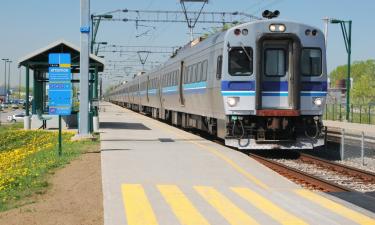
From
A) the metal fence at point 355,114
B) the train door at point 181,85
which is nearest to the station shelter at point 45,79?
the train door at point 181,85

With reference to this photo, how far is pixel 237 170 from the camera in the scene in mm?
12242

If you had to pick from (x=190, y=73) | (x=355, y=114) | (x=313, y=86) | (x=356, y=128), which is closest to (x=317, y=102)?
(x=313, y=86)

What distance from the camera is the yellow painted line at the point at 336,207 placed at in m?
7.79

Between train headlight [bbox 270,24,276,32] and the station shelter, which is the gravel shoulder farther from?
the station shelter

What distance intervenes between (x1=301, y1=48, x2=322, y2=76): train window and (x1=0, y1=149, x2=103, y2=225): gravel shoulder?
260 inches

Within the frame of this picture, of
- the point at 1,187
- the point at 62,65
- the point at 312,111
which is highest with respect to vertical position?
the point at 62,65

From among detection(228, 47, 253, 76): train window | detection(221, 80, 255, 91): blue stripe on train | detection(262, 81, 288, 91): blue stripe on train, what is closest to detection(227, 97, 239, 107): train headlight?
detection(221, 80, 255, 91): blue stripe on train

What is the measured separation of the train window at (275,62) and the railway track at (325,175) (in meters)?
2.23

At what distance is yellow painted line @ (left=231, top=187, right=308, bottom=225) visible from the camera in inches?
300

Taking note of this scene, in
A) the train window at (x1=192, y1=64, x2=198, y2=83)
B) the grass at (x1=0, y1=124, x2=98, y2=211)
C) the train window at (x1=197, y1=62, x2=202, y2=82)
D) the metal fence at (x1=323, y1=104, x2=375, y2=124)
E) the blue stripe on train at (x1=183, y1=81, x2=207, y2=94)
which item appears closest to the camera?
the grass at (x1=0, y1=124, x2=98, y2=211)

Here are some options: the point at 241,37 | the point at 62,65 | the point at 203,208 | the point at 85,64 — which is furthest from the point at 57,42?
the point at 203,208

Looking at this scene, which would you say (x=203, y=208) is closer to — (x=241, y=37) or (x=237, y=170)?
(x=237, y=170)

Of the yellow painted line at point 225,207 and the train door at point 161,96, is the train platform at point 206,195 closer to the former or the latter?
the yellow painted line at point 225,207

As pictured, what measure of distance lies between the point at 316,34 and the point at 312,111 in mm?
1999
